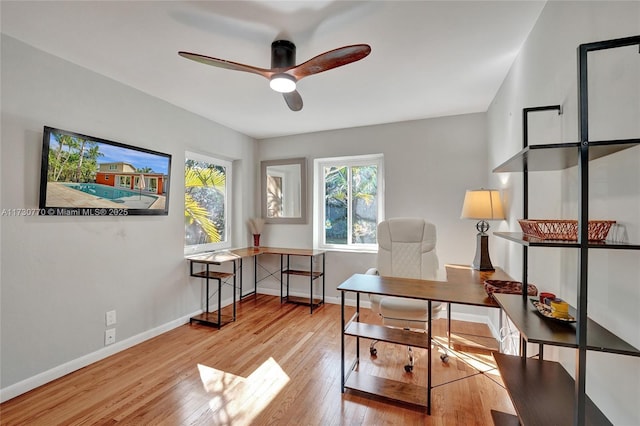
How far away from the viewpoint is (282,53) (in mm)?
1893

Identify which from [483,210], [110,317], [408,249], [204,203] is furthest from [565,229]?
[204,203]

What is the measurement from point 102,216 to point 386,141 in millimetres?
3149

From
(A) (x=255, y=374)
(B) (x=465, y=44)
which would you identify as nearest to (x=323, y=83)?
(B) (x=465, y=44)

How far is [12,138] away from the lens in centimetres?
192

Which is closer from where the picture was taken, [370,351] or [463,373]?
[463,373]

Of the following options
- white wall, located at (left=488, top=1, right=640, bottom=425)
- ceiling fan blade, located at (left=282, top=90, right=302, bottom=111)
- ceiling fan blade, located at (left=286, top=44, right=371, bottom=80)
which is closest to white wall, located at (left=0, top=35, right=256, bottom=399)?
ceiling fan blade, located at (left=282, top=90, right=302, bottom=111)

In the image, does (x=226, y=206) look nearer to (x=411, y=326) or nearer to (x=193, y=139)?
(x=193, y=139)

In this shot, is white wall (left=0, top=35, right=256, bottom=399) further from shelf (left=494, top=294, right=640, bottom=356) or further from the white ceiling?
shelf (left=494, top=294, right=640, bottom=356)

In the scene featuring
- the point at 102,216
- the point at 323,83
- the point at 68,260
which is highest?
the point at 323,83

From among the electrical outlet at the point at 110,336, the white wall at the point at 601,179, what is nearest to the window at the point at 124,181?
the electrical outlet at the point at 110,336

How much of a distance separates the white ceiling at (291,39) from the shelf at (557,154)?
3.20ft

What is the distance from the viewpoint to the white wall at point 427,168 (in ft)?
11.0

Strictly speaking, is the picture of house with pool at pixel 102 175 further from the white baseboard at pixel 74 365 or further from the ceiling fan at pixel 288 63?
the ceiling fan at pixel 288 63

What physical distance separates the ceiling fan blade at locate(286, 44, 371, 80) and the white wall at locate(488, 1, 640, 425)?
926 mm
